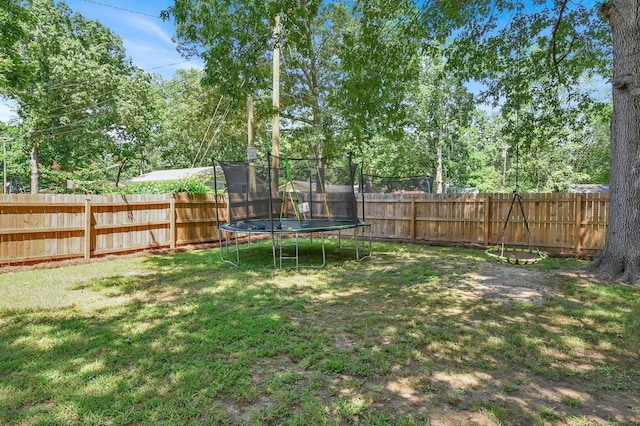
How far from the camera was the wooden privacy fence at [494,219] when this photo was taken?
7156 mm

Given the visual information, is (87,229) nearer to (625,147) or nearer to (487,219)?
(487,219)

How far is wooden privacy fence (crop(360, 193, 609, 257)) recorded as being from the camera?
716 cm

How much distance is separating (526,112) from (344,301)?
7.81m

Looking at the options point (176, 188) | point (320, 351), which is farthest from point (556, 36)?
point (176, 188)

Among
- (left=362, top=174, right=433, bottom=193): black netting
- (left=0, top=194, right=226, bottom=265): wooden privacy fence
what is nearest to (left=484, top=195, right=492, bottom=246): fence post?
(left=362, top=174, right=433, bottom=193): black netting

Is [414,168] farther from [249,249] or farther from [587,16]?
[249,249]

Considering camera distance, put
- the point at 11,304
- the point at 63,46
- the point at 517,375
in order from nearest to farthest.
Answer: the point at 517,375, the point at 11,304, the point at 63,46

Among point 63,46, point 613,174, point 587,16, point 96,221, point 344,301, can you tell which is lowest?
point 344,301

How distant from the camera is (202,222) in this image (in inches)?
357

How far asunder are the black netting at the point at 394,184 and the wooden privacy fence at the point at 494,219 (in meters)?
0.73

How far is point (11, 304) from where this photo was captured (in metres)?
3.91

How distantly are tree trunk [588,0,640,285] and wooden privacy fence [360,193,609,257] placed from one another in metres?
2.37

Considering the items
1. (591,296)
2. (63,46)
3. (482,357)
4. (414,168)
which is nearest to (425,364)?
(482,357)

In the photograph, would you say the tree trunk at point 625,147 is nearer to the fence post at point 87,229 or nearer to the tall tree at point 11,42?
the fence post at point 87,229
